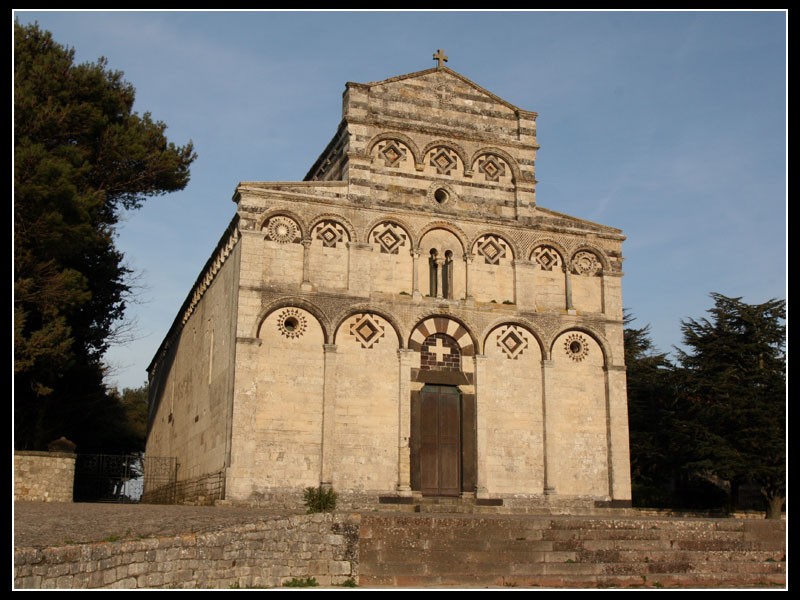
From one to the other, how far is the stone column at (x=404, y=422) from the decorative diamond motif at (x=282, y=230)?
14.5 feet

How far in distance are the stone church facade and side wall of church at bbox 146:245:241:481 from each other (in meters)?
0.15

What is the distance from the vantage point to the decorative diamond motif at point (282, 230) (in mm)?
24156

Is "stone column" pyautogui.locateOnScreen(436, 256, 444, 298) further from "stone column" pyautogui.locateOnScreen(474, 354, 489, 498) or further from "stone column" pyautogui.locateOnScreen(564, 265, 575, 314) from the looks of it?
"stone column" pyautogui.locateOnScreen(564, 265, 575, 314)

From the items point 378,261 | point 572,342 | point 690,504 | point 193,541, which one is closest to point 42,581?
point 193,541

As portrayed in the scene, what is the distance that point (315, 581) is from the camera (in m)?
14.4

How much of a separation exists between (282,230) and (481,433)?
7.98m

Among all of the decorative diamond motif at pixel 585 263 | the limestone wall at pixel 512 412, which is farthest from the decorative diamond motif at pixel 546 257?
the limestone wall at pixel 512 412

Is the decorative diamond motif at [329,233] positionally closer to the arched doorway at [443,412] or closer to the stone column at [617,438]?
the arched doorway at [443,412]

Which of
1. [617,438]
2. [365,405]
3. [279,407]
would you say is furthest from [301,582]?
[617,438]

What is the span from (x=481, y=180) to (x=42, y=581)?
60.8 ft

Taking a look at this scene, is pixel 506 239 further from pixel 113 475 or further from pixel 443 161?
pixel 113 475

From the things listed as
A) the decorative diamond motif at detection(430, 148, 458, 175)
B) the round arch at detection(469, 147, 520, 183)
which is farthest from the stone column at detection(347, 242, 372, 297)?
the round arch at detection(469, 147, 520, 183)

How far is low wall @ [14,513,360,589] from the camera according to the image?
11.5 metres
